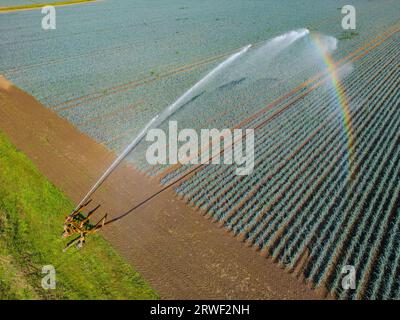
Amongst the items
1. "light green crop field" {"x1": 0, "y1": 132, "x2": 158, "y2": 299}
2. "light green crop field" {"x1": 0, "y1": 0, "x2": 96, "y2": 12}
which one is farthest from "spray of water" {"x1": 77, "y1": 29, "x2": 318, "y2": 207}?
"light green crop field" {"x1": 0, "y1": 0, "x2": 96, "y2": 12}

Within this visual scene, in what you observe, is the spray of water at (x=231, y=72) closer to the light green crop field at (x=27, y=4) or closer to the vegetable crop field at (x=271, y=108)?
the vegetable crop field at (x=271, y=108)

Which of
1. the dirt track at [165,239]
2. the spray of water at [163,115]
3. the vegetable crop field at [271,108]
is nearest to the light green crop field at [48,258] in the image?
the dirt track at [165,239]

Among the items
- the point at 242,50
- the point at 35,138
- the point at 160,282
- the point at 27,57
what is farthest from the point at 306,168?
the point at 27,57

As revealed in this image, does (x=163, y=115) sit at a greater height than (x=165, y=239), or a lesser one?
greater

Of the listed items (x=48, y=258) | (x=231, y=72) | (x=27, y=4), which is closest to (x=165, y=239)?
(x=48, y=258)

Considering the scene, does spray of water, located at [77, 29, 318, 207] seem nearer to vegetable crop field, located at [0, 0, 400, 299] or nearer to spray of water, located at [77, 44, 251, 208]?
spray of water, located at [77, 44, 251, 208]

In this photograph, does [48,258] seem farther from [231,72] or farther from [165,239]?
[231,72]
